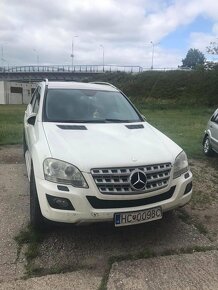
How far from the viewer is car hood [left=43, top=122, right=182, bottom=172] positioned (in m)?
3.61

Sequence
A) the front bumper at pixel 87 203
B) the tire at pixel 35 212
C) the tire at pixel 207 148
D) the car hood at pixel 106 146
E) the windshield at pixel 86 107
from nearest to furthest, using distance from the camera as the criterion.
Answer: the front bumper at pixel 87 203 < the car hood at pixel 106 146 < the tire at pixel 35 212 < the windshield at pixel 86 107 < the tire at pixel 207 148

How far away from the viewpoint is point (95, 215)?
351cm

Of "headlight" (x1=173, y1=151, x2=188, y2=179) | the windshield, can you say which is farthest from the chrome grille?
the windshield

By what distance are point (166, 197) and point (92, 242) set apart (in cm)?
98

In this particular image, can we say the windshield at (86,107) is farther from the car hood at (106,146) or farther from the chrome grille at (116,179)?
the chrome grille at (116,179)

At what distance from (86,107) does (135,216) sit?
2162mm

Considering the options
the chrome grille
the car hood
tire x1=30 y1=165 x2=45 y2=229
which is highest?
the car hood

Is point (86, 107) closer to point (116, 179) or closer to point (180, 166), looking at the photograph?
point (180, 166)

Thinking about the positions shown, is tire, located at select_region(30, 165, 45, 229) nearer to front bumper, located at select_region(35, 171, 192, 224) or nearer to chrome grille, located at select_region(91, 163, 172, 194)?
front bumper, located at select_region(35, 171, 192, 224)

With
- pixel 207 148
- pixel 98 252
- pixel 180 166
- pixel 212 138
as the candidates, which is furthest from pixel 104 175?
pixel 207 148

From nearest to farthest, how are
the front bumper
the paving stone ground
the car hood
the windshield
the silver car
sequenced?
1. the paving stone ground
2. the front bumper
3. the car hood
4. the windshield
5. the silver car

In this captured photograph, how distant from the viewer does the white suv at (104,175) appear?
351 centimetres

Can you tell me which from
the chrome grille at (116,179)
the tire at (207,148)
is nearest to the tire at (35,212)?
the chrome grille at (116,179)

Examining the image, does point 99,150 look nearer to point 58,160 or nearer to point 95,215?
point 58,160
